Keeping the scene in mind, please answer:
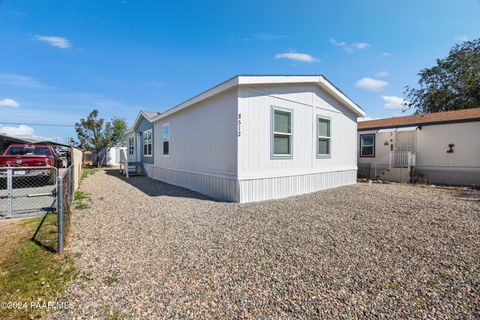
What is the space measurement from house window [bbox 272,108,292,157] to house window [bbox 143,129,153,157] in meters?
9.21

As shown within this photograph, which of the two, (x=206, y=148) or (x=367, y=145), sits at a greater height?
(x=367, y=145)

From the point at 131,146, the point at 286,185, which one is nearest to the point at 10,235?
the point at 286,185

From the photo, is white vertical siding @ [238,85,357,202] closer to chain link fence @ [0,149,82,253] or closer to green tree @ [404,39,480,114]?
chain link fence @ [0,149,82,253]

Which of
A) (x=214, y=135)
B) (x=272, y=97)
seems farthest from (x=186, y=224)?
(x=272, y=97)

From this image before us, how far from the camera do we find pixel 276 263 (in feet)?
10.4

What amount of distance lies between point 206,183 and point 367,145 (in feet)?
36.8

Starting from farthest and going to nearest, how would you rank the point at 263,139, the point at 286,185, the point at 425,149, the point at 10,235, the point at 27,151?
the point at 425,149 < the point at 27,151 < the point at 286,185 < the point at 263,139 < the point at 10,235

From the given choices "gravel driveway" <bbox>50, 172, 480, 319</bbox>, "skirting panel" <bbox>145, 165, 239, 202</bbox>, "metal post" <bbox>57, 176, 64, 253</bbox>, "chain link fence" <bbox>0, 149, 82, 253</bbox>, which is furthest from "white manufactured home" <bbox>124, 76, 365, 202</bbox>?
"metal post" <bbox>57, 176, 64, 253</bbox>

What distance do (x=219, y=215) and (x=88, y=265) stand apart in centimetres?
291

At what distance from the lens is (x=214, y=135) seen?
7.88m

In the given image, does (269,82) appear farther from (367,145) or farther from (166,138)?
(367,145)

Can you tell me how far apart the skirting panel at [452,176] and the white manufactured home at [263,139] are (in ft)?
15.5

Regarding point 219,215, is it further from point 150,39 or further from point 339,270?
point 150,39

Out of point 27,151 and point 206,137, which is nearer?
point 206,137
